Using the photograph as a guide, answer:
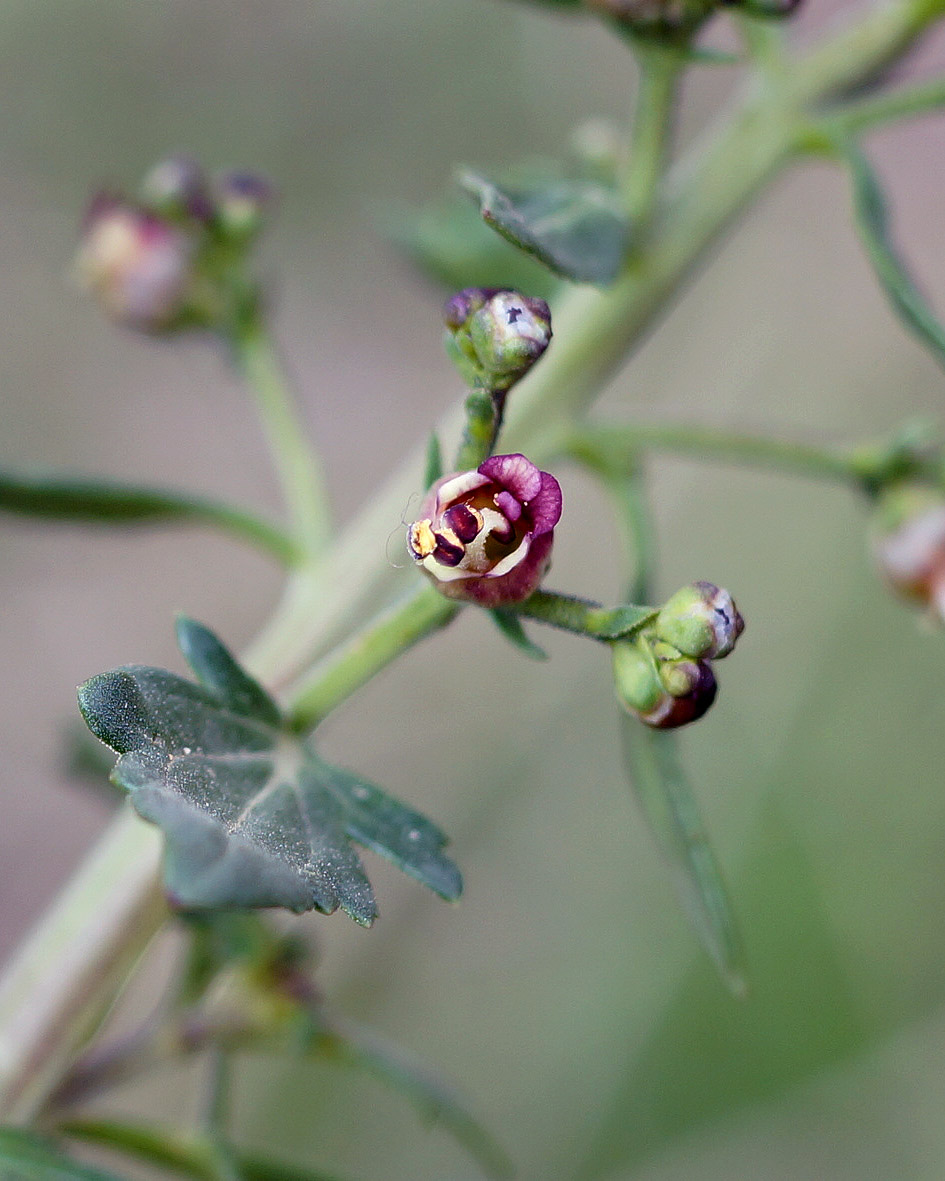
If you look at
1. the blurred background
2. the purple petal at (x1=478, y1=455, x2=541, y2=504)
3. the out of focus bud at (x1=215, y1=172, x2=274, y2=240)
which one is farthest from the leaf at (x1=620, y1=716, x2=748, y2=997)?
the blurred background

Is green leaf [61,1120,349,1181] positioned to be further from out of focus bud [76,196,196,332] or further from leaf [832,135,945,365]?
leaf [832,135,945,365]

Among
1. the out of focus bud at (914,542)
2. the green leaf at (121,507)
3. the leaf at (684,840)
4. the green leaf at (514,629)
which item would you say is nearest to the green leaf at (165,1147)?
the leaf at (684,840)

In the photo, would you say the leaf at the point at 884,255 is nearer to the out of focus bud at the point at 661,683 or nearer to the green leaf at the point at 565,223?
the green leaf at the point at 565,223

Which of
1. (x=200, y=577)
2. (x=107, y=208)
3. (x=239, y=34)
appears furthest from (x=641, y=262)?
(x=239, y=34)

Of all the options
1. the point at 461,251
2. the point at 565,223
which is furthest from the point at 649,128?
the point at 461,251

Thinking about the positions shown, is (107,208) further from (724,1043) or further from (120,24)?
(120,24)

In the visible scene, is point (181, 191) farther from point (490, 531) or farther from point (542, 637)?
point (542, 637)

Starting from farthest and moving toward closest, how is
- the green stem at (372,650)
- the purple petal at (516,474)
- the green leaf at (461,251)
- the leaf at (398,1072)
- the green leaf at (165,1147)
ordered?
the green leaf at (461,251) → the leaf at (398,1072) → the green leaf at (165,1147) → the green stem at (372,650) → the purple petal at (516,474)
